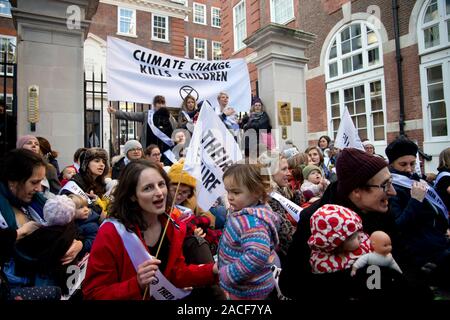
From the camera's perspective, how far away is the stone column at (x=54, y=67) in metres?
4.95

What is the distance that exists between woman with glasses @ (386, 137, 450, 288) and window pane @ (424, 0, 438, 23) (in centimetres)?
1151

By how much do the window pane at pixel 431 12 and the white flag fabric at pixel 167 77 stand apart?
928 centimetres

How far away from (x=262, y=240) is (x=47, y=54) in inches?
193

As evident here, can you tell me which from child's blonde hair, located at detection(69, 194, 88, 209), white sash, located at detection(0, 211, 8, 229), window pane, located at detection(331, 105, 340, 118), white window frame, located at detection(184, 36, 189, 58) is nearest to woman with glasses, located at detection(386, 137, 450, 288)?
child's blonde hair, located at detection(69, 194, 88, 209)

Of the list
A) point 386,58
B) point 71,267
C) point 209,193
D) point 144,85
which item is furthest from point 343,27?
point 71,267

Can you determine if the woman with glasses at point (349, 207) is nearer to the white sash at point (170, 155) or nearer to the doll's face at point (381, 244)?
the doll's face at point (381, 244)

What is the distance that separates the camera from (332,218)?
5.60 feet

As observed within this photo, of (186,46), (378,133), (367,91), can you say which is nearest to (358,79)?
(367,91)

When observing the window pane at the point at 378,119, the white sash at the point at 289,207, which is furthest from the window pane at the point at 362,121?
the white sash at the point at 289,207

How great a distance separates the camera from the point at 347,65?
14906 mm

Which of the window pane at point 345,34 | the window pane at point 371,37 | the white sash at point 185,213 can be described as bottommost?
the white sash at point 185,213

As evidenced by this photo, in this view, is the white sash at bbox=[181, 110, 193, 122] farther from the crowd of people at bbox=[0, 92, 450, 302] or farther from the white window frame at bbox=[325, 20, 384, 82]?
the white window frame at bbox=[325, 20, 384, 82]

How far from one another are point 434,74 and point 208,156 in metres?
12.2

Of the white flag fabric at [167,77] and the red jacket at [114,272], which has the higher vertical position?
the white flag fabric at [167,77]
